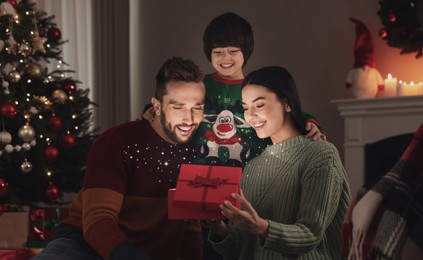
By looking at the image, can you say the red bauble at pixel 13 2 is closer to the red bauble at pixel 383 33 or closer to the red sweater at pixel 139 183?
the red sweater at pixel 139 183

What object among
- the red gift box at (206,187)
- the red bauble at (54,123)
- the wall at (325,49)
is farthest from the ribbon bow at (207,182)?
the wall at (325,49)

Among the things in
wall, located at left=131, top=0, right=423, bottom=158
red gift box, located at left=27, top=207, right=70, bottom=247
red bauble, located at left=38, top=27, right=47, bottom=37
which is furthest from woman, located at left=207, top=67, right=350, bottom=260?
wall, located at left=131, top=0, right=423, bottom=158

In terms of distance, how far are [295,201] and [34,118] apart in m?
1.96

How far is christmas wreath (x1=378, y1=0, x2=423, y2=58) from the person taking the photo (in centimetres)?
386

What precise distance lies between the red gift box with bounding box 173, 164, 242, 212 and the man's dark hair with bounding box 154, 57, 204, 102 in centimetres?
25

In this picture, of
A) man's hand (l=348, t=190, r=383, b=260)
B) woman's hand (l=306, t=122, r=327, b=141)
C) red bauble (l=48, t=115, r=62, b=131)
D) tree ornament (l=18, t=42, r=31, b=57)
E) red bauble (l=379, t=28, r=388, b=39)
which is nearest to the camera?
man's hand (l=348, t=190, r=383, b=260)

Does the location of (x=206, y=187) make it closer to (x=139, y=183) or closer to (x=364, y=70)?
(x=139, y=183)

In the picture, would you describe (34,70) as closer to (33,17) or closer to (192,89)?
(33,17)

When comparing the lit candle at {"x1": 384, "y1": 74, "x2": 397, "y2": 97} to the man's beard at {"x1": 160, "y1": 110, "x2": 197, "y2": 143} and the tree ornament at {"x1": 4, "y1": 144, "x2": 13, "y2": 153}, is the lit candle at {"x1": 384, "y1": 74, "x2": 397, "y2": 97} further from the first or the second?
the man's beard at {"x1": 160, "y1": 110, "x2": 197, "y2": 143}

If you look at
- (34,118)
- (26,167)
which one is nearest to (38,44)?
(34,118)

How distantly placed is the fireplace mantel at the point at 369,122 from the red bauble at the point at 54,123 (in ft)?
5.87

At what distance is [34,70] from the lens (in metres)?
3.23

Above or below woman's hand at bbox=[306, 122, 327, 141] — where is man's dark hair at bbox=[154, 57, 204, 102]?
above

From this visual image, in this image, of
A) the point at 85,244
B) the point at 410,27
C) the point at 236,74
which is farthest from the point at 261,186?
the point at 410,27
